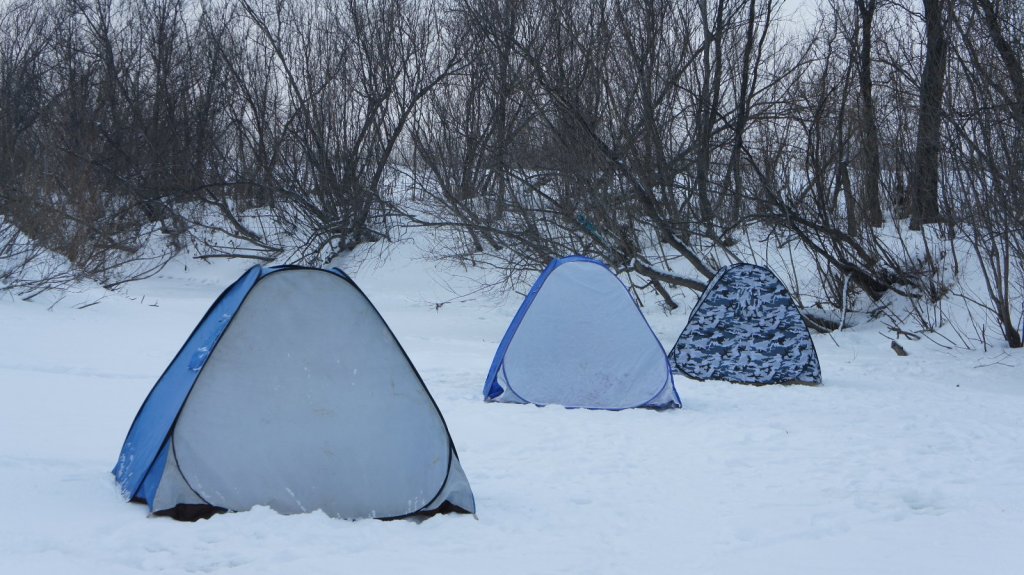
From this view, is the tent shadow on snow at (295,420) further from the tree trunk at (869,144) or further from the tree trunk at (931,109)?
the tree trunk at (869,144)

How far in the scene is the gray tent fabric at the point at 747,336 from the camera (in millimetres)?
10078

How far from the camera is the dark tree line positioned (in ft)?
41.8

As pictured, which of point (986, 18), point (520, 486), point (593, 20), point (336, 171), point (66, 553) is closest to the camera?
point (66, 553)

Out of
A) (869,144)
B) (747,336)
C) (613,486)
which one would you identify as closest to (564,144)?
(869,144)

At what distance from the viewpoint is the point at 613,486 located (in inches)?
218

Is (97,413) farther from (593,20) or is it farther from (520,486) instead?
(593,20)

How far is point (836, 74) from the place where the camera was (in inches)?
629

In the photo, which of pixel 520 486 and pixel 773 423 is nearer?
pixel 520 486

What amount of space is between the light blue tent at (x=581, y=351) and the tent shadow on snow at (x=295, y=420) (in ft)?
12.2

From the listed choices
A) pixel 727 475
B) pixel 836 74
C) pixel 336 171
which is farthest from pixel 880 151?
pixel 336 171

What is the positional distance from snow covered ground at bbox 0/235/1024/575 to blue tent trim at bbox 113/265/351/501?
0.48 feet

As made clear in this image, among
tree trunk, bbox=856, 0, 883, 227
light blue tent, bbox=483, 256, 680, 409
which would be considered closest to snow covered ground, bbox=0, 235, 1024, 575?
light blue tent, bbox=483, 256, 680, 409

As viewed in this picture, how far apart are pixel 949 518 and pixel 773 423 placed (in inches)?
112

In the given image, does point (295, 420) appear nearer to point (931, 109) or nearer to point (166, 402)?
point (166, 402)
